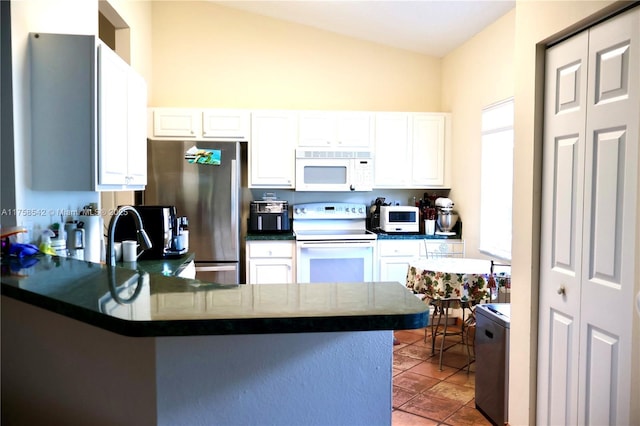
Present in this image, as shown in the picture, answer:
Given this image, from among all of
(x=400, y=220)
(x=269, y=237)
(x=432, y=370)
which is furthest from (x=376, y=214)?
(x=432, y=370)

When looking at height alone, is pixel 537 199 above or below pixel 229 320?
above

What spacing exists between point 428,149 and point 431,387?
2507 mm

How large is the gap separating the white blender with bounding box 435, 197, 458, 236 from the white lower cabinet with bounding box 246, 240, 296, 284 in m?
1.52

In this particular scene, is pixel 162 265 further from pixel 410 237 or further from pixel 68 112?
pixel 410 237

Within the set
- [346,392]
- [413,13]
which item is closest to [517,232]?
[346,392]

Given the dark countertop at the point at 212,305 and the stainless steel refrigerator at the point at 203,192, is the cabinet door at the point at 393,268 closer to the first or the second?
the stainless steel refrigerator at the point at 203,192

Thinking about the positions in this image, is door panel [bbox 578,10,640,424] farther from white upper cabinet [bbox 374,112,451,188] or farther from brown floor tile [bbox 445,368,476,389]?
white upper cabinet [bbox 374,112,451,188]

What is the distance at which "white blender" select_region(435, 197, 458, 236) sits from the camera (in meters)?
4.62

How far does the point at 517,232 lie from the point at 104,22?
4189mm

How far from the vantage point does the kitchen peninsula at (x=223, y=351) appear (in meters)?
1.00

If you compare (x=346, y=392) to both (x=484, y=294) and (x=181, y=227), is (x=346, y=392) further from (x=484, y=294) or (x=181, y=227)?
(x=181, y=227)

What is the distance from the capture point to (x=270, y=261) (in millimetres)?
4383

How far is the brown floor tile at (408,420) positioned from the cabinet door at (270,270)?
6.29 feet

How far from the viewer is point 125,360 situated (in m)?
1.12
